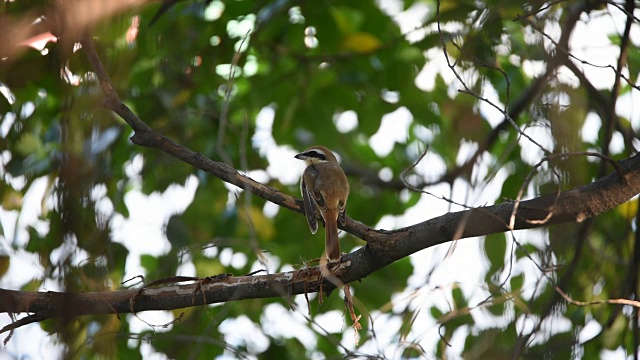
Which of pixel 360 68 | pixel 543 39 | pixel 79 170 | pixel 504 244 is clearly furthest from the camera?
pixel 360 68

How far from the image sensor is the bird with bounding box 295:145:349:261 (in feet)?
15.9

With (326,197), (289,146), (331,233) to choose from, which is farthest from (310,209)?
(289,146)

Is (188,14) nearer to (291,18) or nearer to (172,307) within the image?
(291,18)

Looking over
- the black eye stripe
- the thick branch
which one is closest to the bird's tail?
the thick branch

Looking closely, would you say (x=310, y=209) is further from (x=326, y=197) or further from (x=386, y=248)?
(x=386, y=248)

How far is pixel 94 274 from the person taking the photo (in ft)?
4.36

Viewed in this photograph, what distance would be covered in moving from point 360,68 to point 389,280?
245cm

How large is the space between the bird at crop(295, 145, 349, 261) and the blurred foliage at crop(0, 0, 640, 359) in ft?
1.84

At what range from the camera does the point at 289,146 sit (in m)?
8.79

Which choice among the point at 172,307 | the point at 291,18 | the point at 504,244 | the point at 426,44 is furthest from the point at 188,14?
the point at 504,244

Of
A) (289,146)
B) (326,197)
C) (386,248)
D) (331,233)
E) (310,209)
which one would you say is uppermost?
(289,146)

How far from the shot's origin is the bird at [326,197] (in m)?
4.84

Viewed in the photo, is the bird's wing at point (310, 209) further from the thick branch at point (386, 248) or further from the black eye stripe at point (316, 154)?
the thick branch at point (386, 248)

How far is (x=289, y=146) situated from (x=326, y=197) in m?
3.62
